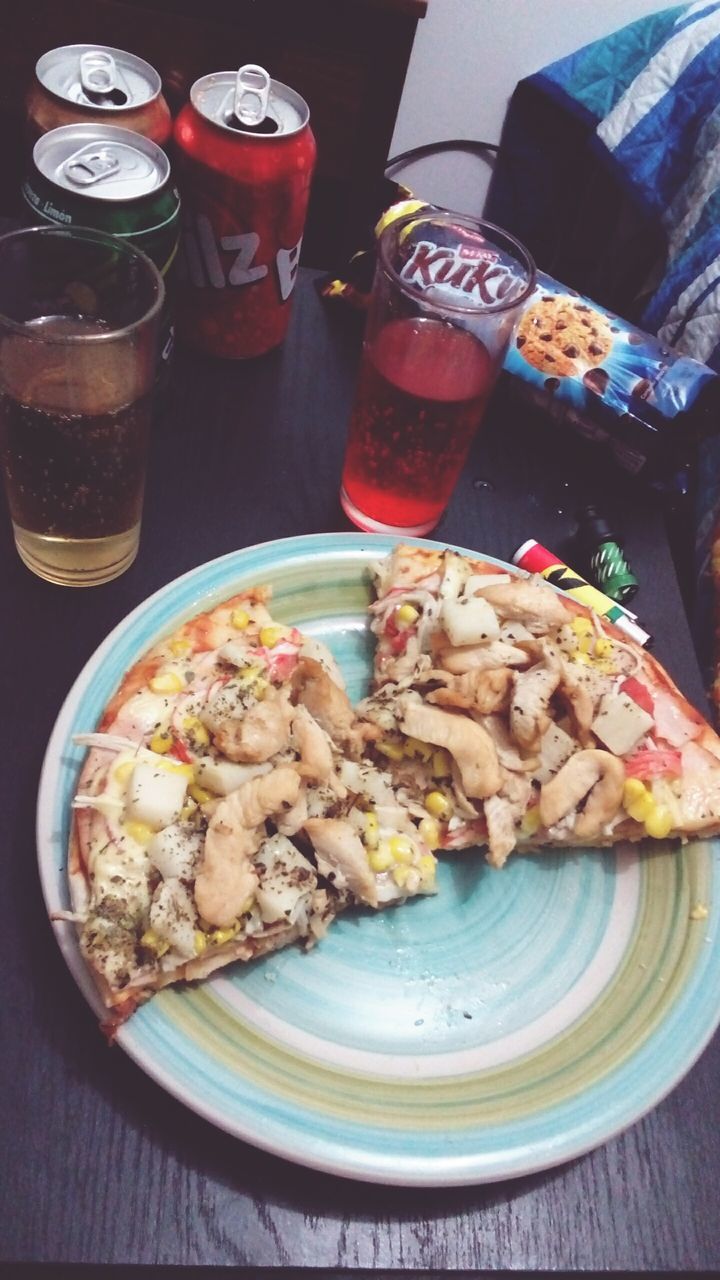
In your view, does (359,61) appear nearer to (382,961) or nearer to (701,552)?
(701,552)

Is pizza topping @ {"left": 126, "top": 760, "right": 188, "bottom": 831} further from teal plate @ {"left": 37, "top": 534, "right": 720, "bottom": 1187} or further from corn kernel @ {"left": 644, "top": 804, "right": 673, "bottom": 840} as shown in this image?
corn kernel @ {"left": 644, "top": 804, "right": 673, "bottom": 840}

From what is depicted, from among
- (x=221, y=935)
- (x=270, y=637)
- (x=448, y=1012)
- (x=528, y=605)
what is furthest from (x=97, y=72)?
(x=448, y=1012)

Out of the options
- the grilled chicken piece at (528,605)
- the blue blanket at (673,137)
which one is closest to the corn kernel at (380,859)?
the grilled chicken piece at (528,605)

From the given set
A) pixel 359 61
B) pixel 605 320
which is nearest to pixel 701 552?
pixel 605 320

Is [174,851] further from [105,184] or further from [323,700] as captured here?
[105,184]

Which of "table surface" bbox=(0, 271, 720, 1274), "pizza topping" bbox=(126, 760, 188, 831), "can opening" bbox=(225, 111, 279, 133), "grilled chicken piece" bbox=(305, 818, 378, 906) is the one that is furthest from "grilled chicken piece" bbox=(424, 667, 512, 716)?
"can opening" bbox=(225, 111, 279, 133)
